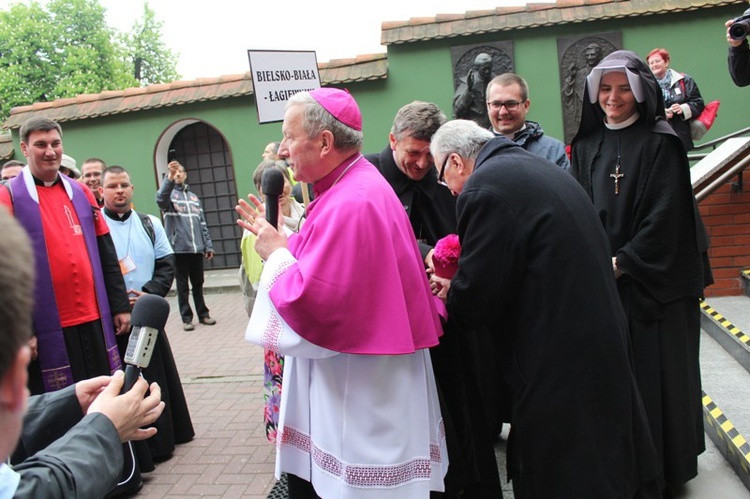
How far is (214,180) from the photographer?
39.5 ft

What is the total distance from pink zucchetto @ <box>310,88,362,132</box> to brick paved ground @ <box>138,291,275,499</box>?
8.30 ft

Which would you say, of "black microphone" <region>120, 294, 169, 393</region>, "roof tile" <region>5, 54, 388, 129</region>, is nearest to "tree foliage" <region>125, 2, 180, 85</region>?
"roof tile" <region>5, 54, 388, 129</region>

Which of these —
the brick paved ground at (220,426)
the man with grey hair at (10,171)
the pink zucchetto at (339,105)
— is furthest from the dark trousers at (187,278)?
the pink zucchetto at (339,105)

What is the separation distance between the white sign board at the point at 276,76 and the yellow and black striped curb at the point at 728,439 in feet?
11.9

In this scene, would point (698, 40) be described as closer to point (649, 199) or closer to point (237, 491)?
point (649, 199)

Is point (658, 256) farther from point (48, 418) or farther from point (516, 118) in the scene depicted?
point (48, 418)

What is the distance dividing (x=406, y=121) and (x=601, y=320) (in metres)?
1.52

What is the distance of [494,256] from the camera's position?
2234 mm

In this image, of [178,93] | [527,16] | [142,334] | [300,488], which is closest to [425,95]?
[527,16]

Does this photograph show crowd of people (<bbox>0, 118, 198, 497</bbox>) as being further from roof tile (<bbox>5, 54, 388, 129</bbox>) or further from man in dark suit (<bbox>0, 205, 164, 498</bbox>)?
roof tile (<bbox>5, 54, 388, 129</bbox>)

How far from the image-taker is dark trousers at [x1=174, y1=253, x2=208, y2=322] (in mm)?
8469

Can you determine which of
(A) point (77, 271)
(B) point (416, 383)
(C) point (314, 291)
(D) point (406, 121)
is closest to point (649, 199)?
(D) point (406, 121)

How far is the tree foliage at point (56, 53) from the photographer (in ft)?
102

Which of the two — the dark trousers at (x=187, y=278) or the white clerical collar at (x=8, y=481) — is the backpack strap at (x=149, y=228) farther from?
the white clerical collar at (x=8, y=481)
